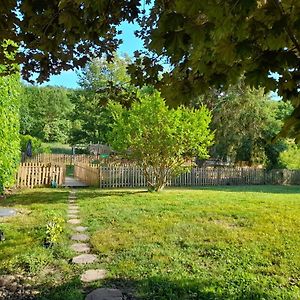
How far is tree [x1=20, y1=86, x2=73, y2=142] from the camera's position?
46138 millimetres

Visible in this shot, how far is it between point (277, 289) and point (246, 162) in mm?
21009

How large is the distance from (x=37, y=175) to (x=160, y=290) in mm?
10992

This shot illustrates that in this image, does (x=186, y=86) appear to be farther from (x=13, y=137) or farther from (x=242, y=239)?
(x=13, y=137)

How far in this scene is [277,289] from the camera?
14.1ft

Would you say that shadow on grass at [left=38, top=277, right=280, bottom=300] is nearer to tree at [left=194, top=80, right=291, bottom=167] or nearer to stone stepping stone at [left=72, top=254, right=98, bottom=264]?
stone stepping stone at [left=72, top=254, right=98, bottom=264]

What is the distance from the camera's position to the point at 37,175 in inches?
551

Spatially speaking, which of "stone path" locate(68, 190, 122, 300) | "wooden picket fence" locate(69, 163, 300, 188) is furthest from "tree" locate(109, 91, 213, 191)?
"stone path" locate(68, 190, 122, 300)

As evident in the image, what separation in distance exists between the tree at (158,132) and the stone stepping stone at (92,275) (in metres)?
8.02

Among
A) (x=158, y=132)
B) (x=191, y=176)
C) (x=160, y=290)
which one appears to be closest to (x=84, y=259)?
(x=160, y=290)

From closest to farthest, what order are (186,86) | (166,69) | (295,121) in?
(295,121)
(186,86)
(166,69)

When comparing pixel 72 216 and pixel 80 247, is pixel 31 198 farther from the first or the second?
pixel 80 247

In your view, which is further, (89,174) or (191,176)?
(191,176)

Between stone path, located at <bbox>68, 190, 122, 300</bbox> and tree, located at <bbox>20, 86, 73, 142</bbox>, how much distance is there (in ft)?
127

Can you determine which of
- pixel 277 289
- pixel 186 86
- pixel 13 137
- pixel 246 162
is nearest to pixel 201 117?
pixel 13 137
